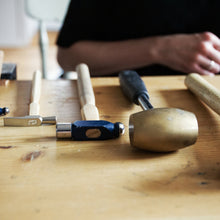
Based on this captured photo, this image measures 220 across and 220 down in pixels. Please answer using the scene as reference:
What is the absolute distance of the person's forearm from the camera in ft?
3.12

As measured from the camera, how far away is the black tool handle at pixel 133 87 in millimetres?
566

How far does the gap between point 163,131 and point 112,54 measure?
2.09ft

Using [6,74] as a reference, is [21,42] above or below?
below

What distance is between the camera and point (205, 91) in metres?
0.58

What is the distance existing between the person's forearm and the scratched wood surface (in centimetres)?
46

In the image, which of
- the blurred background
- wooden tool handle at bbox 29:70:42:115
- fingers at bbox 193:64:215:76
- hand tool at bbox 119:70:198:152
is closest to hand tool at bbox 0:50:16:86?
wooden tool handle at bbox 29:70:42:115

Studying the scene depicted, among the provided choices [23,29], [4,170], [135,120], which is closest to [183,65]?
[135,120]

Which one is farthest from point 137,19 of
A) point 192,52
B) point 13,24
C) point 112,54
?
point 13,24

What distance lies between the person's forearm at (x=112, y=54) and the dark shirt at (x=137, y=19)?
1.8 inches

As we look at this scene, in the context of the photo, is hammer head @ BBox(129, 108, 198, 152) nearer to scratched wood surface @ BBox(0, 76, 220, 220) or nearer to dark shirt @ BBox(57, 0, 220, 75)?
scratched wood surface @ BBox(0, 76, 220, 220)

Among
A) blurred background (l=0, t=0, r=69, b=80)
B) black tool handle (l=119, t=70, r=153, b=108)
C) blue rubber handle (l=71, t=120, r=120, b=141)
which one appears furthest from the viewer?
blurred background (l=0, t=0, r=69, b=80)

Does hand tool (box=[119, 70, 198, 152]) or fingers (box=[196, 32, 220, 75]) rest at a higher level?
hand tool (box=[119, 70, 198, 152])

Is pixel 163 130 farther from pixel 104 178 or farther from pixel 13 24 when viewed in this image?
pixel 13 24

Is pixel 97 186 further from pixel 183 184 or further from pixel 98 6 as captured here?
pixel 98 6
